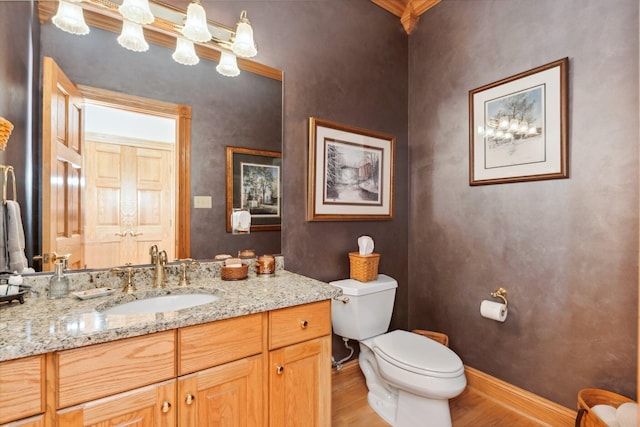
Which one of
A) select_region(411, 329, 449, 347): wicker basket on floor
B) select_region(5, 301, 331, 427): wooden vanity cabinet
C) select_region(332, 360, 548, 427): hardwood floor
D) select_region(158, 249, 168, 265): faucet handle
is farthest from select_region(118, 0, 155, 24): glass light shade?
select_region(411, 329, 449, 347): wicker basket on floor

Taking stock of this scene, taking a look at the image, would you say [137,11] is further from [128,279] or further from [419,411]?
[419,411]

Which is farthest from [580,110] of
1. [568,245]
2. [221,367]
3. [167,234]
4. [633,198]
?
[167,234]

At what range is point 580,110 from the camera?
1596 mm

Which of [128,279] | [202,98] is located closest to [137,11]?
[202,98]

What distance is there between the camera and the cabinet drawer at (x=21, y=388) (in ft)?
2.51

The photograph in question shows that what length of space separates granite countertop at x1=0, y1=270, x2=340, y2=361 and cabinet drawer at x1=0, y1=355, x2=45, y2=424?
0.04 m

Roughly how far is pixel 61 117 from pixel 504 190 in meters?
2.29

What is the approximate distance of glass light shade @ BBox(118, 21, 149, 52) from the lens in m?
1.39

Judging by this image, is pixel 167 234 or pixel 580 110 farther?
pixel 580 110

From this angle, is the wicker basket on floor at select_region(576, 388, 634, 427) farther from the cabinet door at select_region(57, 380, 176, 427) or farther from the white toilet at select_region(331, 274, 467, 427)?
the cabinet door at select_region(57, 380, 176, 427)

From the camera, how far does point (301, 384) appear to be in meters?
1.27

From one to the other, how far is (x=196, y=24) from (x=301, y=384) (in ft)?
5.57

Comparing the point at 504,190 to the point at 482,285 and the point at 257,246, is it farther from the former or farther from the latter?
the point at 257,246

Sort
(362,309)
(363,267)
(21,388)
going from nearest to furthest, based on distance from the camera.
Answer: (21,388)
(362,309)
(363,267)
